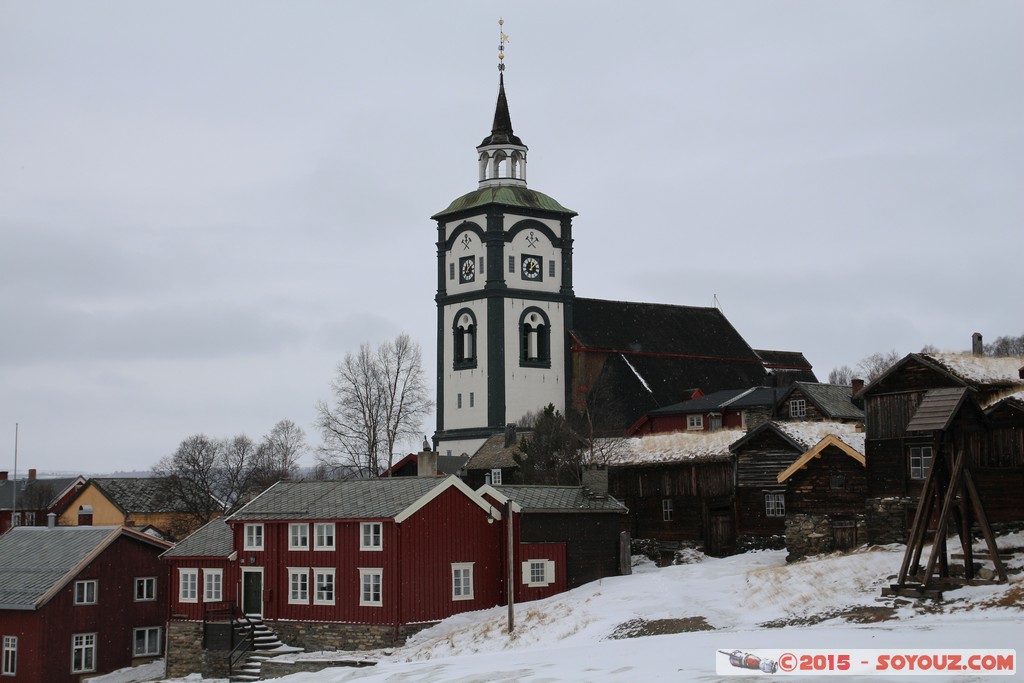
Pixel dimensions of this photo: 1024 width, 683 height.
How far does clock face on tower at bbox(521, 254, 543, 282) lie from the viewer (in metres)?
89.8

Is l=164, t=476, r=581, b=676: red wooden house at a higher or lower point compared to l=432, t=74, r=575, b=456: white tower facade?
lower

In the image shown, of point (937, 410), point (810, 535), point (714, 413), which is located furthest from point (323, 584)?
point (714, 413)

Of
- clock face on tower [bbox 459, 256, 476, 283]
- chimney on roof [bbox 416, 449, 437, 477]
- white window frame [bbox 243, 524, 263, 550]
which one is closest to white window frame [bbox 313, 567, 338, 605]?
white window frame [bbox 243, 524, 263, 550]

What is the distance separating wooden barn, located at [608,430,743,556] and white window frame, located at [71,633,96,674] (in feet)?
71.6

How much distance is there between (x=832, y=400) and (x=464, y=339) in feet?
101

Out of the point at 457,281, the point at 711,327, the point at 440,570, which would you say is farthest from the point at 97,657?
the point at 711,327

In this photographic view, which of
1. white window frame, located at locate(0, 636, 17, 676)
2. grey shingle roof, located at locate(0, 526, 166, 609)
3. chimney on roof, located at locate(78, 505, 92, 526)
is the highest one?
chimney on roof, located at locate(78, 505, 92, 526)

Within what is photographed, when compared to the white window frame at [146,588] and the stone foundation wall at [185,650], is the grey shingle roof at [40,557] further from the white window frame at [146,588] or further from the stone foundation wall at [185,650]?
the stone foundation wall at [185,650]

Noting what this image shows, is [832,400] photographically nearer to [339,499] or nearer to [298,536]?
[339,499]

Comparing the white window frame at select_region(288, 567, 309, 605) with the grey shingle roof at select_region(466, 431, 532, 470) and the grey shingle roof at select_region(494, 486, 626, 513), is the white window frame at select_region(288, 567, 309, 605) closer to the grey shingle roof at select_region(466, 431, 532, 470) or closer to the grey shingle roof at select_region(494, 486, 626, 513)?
the grey shingle roof at select_region(494, 486, 626, 513)

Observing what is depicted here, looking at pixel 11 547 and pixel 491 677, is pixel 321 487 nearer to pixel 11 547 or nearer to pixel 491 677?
pixel 11 547

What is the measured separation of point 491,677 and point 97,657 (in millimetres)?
28695

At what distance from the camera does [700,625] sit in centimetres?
3872

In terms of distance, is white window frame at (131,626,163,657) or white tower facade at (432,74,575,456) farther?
white tower facade at (432,74,575,456)
